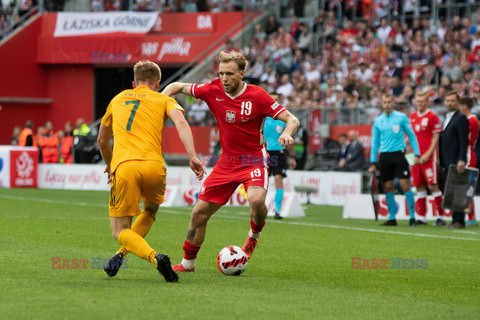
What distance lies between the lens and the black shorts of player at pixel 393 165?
52.0ft

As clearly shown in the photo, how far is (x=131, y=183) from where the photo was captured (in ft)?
26.1

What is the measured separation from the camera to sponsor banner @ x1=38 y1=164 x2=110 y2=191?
88.4 ft

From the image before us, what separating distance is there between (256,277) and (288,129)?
4.74 feet

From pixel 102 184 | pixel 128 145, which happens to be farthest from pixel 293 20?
pixel 128 145

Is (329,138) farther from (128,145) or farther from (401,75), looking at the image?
(128,145)

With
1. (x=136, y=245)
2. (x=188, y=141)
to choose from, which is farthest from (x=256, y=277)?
(x=188, y=141)

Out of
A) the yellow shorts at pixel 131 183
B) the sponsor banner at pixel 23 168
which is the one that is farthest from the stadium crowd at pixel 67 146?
the yellow shorts at pixel 131 183

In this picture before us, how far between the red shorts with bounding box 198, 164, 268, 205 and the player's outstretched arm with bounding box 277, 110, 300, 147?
0.56 meters

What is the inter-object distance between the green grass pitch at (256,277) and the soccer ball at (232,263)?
0.31 feet

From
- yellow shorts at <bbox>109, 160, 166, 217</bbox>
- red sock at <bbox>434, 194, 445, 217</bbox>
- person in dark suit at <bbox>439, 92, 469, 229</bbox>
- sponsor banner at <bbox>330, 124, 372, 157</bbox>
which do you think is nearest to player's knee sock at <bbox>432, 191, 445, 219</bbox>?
red sock at <bbox>434, 194, 445, 217</bbox>

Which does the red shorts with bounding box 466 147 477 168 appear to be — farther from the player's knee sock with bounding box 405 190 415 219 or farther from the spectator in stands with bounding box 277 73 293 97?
the spectator in stands with bounding box 277 73 293 97

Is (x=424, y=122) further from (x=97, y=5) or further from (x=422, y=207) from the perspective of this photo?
(x=97, y=5)

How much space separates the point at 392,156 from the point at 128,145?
861 centimetres

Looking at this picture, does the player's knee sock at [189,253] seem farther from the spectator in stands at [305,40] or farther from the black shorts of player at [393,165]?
the spectator in stands at [305,40]
